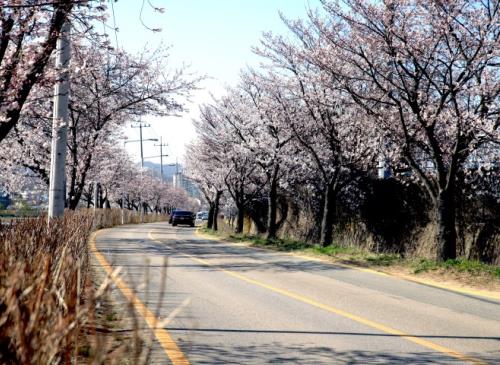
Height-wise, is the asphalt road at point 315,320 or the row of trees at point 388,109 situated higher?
the row of trees at point 388,109

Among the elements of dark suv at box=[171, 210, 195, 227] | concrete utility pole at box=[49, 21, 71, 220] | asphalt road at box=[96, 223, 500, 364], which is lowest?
asphalt road at box=[96, 223, 500, 364]

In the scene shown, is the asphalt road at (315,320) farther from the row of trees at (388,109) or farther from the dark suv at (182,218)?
the dark suv at (182,218)

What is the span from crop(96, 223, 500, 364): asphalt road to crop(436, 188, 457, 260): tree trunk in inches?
83.2

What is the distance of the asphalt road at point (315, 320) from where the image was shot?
6098mm

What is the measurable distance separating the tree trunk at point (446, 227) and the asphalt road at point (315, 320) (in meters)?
2.11

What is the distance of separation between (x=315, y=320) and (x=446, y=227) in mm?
8108

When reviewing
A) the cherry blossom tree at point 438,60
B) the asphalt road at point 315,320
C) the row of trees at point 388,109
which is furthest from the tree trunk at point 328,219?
the asphalt road at point 315,320

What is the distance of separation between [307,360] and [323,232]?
628 inches

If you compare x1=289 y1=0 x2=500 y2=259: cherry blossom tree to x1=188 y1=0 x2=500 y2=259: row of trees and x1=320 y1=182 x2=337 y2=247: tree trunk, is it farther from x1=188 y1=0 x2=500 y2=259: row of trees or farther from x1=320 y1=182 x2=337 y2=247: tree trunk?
x1=320 y1=182 x2=337 y2=247: tree trunk

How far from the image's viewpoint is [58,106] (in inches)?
568

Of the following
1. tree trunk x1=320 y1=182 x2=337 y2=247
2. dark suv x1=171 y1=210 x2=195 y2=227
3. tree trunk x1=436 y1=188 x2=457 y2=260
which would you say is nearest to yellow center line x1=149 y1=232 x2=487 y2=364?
tree trunk x1=436 y1=188 x2=457 y2=260

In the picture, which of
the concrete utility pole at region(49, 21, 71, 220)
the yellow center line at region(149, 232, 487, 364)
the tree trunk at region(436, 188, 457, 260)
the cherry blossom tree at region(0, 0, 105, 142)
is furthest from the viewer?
the tree trunk at region(436, 188, 457, 260)

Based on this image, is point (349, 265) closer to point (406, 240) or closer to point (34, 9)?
point (406, 240)

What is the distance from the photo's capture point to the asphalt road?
6.10 metres
